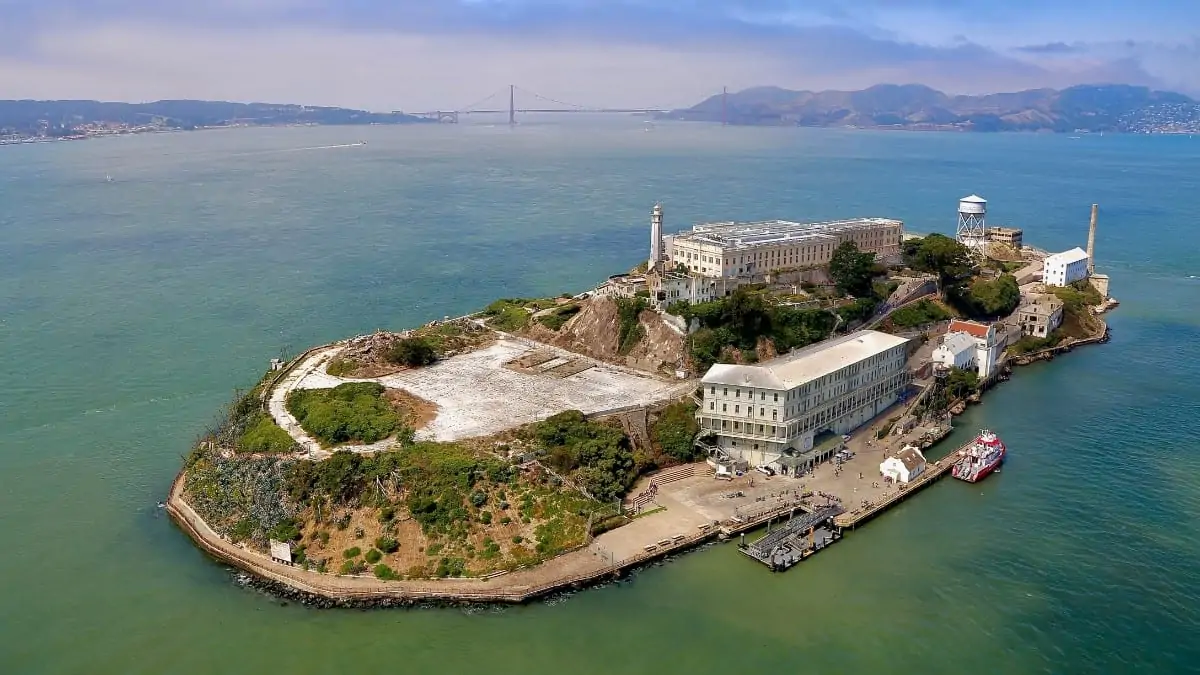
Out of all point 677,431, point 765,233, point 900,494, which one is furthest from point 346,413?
point 765,233

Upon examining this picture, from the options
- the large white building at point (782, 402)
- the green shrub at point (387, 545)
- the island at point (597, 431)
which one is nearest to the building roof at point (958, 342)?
the island at point (597, 431)

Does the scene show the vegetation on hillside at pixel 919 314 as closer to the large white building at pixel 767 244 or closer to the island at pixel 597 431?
the island at pixel 597 431

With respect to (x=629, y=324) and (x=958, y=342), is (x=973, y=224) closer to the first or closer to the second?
(x=958, y=342)

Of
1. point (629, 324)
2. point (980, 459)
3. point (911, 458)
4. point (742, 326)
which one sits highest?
point (742, 326)

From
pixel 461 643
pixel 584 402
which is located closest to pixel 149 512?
pixel 461 643

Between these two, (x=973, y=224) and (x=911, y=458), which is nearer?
(x=911, y=458)

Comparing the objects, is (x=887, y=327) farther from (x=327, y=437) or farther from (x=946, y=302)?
(x=327, y=437)
